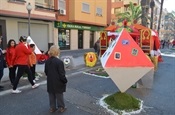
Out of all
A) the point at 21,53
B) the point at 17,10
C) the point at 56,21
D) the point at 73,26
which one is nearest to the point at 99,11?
the point at 73,26

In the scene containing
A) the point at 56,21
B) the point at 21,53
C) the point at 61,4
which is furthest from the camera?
the point at 61,4

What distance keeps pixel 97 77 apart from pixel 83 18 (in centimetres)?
1551

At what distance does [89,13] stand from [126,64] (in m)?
19.9

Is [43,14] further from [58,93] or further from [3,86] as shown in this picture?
[58,93]

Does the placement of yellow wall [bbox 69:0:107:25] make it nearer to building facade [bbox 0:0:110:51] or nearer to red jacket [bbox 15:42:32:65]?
building facade [bbox 0:0:110:51]

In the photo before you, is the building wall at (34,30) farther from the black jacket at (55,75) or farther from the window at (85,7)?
the black jacket at (55,75)

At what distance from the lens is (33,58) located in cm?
659

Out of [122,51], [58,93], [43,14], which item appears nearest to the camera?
[58,93]

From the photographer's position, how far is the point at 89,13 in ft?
77.0

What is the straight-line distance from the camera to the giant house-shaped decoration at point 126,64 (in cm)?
435

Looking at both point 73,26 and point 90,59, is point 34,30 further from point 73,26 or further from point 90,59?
point 90,59

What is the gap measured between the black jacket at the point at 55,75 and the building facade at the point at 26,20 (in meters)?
11.5

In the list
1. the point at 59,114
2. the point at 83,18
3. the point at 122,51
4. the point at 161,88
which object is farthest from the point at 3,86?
the point at 83,18

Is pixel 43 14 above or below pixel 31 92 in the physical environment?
above
